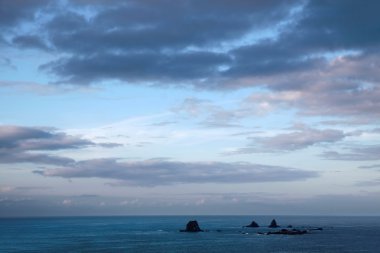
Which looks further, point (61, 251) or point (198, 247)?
point (198, 247)

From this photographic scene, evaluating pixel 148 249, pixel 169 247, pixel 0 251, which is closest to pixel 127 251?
pixel 148 249

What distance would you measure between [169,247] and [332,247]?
145 ft

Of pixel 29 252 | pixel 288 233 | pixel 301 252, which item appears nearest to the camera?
pixel 301 252

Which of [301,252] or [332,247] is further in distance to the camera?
[332,247]

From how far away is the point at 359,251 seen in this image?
121375 mm

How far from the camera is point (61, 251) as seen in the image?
121688mm

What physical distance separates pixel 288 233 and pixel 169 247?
73.3 meters

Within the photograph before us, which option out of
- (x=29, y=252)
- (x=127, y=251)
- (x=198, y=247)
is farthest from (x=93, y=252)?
(x=198, y=247)

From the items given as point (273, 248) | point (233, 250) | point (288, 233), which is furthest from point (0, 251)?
point (288, 233)

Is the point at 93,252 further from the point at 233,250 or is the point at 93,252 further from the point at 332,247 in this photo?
the point at 332,247

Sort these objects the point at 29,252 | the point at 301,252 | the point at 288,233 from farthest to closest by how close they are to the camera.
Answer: the point at 288,233 < the point at 29,252 < the point at 301,252

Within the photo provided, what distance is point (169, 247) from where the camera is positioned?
13050cm

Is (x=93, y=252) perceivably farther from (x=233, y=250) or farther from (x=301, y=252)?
(x=301, y=252)

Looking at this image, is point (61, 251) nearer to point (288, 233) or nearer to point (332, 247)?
point (332, 247)
